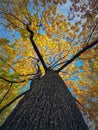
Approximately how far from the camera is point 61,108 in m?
3.38

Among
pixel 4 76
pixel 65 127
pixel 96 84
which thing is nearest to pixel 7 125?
pixel 65 127

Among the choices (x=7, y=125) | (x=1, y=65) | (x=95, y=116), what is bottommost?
(x=95, y=116)

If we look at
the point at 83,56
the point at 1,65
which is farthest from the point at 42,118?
the point at 83,56

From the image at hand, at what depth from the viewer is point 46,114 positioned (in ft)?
10.2

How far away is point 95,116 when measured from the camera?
10.5 meters

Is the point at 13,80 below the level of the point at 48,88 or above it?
above

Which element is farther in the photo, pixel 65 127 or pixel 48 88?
pixel 48 88

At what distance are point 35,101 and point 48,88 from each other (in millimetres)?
749

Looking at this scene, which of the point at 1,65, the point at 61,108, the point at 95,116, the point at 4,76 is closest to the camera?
the point at 61,108

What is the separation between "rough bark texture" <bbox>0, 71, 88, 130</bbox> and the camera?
2.86 meters

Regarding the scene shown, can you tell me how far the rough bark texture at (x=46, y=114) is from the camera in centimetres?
286

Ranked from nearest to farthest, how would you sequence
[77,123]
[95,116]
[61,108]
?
[77,123]
[61,108]
[95,116]

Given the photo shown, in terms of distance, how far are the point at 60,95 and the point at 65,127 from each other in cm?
111

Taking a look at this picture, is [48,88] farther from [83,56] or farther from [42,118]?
[83,56]
